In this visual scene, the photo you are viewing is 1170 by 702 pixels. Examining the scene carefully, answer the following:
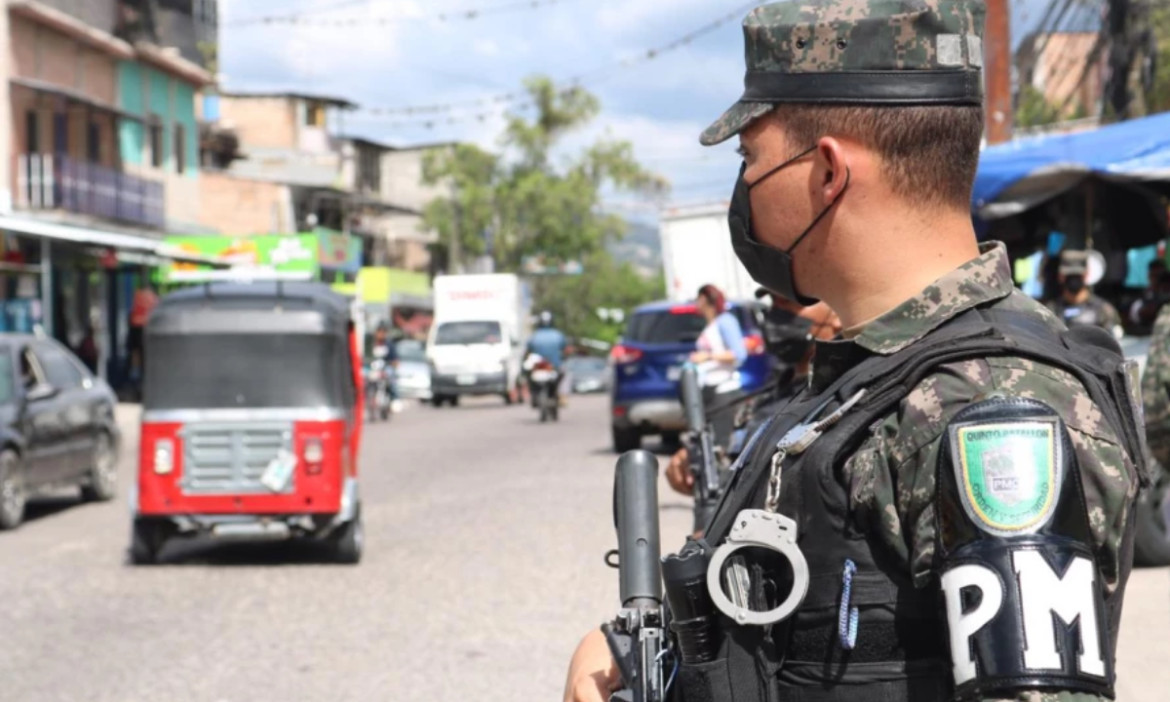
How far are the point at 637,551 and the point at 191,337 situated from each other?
1027 cm

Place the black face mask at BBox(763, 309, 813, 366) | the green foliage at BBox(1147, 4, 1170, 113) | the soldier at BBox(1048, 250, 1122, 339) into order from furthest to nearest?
1. the green foliage at BBox(1147, 4, 1170, 113)
2. the soldier at BBox(1048, 250, 1122, 339)
3. the black face mask at BBox(763, 309, 813, 366)

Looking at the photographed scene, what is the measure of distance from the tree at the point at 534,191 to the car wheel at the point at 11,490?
213 feet

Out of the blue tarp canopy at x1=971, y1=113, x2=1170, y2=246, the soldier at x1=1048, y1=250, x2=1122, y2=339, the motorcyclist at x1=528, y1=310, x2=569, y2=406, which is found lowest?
the motorcyclist at x1=528, y1=310, x2=569, y2=406

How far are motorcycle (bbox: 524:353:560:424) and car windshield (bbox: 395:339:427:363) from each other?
15535 mm

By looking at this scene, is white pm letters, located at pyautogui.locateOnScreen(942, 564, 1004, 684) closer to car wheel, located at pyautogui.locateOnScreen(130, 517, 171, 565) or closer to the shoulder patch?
the shoulder patch

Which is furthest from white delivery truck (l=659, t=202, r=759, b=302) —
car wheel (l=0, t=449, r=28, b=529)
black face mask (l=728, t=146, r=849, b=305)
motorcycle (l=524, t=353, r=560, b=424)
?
black face mask (l=728, t=146, r=849, b=305)

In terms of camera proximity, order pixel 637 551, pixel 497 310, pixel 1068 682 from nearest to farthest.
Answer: pixel 1068 682, pixel 637 551, pixel 497 310

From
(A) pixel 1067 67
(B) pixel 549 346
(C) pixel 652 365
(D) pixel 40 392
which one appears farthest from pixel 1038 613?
(B) pixel 549 346

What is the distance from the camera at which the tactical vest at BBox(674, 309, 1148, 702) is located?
196 cm

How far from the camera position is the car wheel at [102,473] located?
16484 millimetres

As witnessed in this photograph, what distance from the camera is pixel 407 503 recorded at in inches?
635

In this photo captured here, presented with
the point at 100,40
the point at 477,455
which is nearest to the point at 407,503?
the point at 477,455

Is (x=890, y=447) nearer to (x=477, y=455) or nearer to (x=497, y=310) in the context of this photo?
(x=477, y=455)

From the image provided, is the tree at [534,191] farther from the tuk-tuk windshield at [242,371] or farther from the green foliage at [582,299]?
the tuk-tuk windshield at [242,371]
